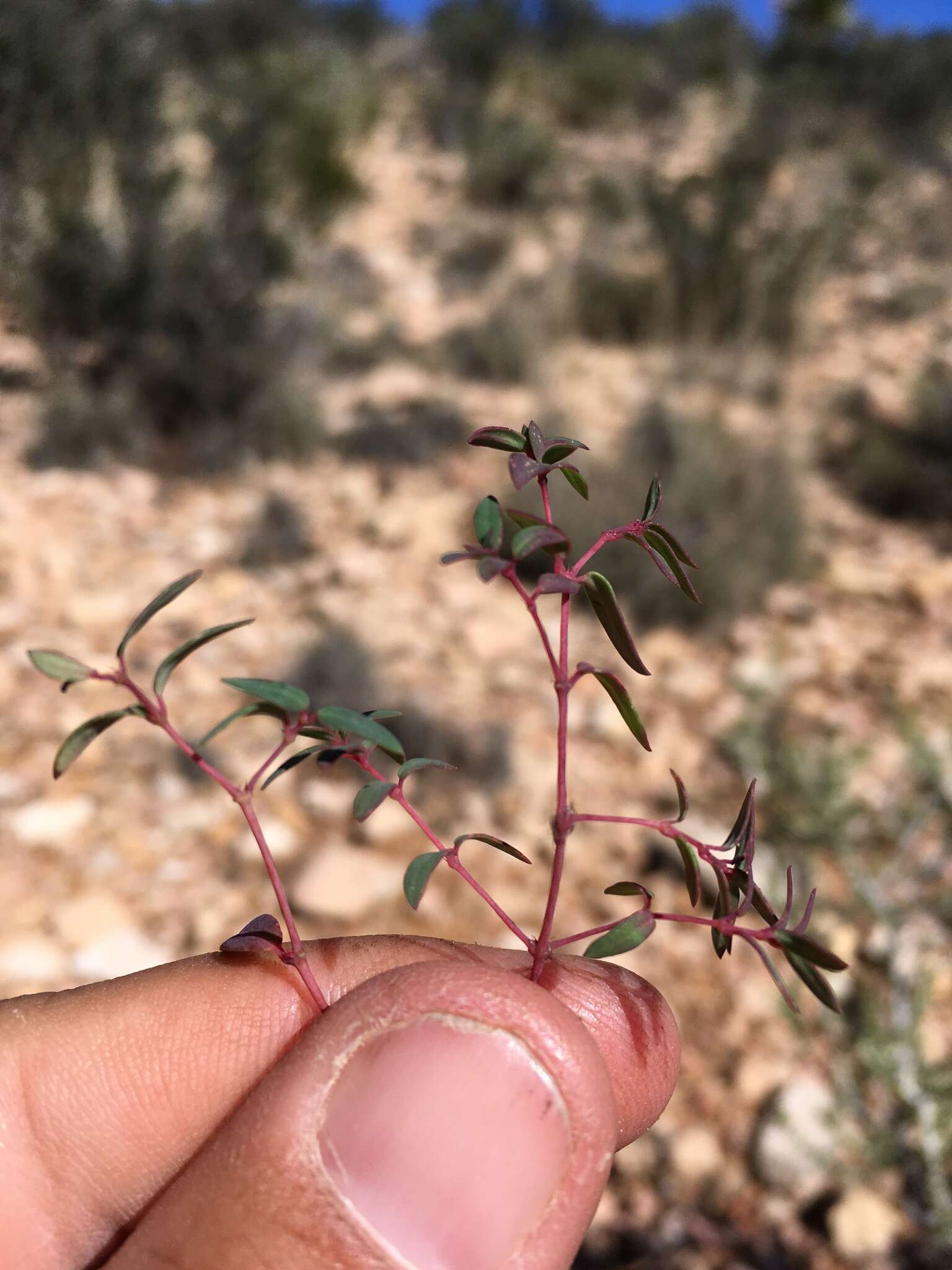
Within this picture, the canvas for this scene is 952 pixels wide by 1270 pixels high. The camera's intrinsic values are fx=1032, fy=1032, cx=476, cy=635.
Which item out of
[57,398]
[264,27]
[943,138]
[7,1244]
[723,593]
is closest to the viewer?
[7,1244]

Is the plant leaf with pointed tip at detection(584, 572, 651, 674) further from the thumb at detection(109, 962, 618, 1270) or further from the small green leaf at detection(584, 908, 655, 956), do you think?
the thumb at detection(109, 962, 618, 1270)

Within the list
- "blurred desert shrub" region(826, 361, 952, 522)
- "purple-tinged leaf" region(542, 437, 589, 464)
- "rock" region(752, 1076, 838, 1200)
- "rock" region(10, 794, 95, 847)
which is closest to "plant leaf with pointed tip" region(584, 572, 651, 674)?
"purple-tinged leaf" region(542, 437, 589, 464)

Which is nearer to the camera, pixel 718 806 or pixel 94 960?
pixel 94 960

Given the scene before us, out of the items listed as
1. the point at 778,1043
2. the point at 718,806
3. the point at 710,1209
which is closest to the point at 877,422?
the point at 718,806

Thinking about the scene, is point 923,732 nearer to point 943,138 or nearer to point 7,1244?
point 7,1244

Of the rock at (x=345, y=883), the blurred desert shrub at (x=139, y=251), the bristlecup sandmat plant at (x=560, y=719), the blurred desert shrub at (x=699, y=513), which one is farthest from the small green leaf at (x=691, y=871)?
the blurred desert shrub at (x=139, y=251)

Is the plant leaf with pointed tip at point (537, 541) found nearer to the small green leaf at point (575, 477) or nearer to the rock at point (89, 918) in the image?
the small green leaf at point (575, 477)

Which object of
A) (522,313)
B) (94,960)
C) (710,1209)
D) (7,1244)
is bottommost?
(710,1209)

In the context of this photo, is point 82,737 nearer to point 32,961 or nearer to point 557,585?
point 557,585

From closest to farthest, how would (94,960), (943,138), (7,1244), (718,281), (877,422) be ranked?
(7,1244) → (94,960) → (877,422) → (718,281) → (943,138)
